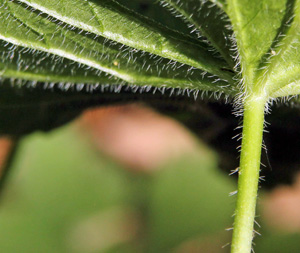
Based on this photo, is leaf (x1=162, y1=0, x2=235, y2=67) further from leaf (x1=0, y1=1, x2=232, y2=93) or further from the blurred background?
Result: the blurred background

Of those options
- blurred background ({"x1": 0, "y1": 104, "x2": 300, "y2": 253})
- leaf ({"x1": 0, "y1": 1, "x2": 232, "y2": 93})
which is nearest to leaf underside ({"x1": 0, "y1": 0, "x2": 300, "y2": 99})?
leaf ({"x1": 0, "y1": 1, "x2": 232, "y2": 93})

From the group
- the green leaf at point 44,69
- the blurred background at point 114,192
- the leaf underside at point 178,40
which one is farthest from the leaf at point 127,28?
the blurred background at point 114,192

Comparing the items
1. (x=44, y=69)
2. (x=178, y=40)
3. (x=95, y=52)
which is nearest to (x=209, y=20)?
(x=178, y=40)

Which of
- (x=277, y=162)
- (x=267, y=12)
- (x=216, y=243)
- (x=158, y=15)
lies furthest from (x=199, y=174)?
(x=267, y=12)

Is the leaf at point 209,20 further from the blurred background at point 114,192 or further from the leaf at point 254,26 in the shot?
the blurred background at point 114,192

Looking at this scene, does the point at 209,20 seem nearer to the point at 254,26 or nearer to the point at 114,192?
the point at 254,26
